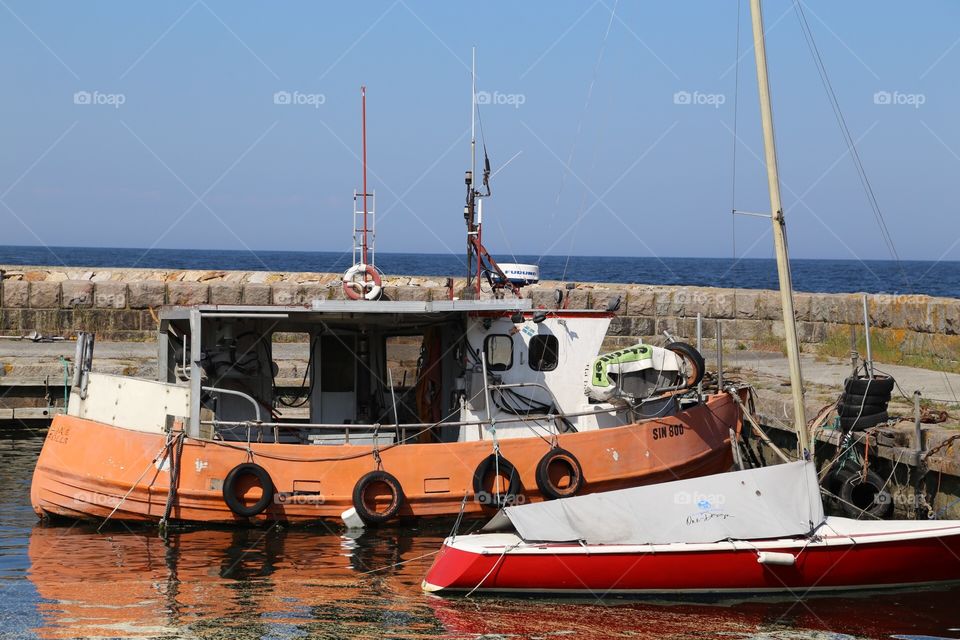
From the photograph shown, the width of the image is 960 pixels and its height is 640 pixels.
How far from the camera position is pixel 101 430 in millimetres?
11148

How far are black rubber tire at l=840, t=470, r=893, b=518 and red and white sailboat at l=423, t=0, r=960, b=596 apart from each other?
1.96 metres

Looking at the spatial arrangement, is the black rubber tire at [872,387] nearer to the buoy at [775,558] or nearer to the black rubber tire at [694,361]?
the black rubber tire at [694,361]

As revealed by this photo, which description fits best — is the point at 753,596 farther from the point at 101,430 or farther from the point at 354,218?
the point at 101,430

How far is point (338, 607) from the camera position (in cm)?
855

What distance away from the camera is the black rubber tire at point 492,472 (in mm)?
10867

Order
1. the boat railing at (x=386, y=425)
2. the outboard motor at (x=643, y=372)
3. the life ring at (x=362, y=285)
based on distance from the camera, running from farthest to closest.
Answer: the life ring at (x=362, y=285) → the outboard motor at (x=643, y=372) → the boat railing at (x=386, y=425)

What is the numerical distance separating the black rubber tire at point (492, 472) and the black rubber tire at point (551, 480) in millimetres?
249

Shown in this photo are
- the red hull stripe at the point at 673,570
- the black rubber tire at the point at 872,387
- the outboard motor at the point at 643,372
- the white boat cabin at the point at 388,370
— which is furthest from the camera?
the black rubber tire at the point at 872,387

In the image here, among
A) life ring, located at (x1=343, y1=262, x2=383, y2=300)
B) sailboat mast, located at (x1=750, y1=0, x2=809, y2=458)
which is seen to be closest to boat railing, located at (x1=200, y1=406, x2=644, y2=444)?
life ring, located at (x1=343, y1=262, x2=383, y2=300)

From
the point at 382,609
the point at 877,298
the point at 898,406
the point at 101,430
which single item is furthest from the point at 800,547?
the point at 877,298

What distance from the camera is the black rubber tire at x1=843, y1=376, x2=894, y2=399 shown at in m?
11.5

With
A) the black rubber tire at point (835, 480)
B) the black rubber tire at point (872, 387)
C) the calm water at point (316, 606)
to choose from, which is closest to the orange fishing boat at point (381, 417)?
the calm water at point (316, 606)

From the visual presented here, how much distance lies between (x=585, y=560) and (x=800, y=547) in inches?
69.2

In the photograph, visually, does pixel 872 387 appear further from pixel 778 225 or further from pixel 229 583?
pixel 229 583
